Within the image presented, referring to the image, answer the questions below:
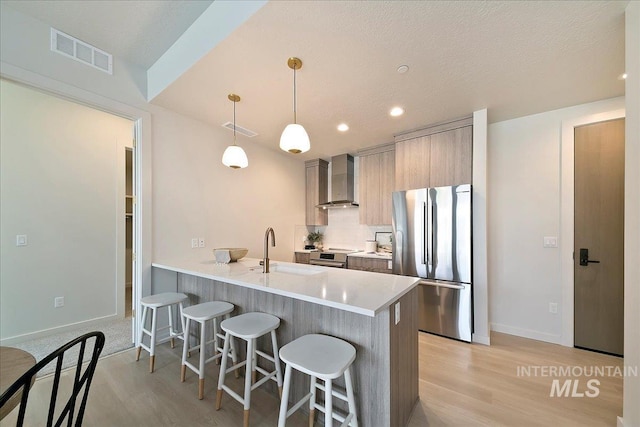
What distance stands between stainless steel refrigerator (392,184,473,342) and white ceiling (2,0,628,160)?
102 centimetres

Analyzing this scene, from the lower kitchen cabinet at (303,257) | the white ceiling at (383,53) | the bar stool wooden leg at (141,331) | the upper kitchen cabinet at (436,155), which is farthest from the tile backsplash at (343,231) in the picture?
the bar stool wooden leg at (141,331)

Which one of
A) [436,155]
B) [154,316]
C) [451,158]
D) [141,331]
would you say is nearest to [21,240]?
[141,331]

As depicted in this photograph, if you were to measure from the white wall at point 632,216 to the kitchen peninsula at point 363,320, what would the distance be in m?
1.19

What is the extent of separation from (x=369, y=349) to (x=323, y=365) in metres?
0.36

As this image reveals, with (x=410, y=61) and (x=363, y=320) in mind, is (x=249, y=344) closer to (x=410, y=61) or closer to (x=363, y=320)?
(x=363, y=320)

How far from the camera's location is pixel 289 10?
1539 millimetres

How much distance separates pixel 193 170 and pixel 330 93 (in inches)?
75.7

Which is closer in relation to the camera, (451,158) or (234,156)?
(234,156)

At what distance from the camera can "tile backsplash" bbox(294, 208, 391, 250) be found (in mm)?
4555

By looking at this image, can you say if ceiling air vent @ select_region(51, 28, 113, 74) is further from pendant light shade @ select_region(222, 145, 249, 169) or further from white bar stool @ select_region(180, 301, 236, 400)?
white bar stool @ select_region(180, 301, 236, 400)

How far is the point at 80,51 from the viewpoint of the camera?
87.5 inches

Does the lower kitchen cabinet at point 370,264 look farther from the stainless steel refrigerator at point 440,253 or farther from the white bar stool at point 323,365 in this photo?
the white bar stool at point 323,365

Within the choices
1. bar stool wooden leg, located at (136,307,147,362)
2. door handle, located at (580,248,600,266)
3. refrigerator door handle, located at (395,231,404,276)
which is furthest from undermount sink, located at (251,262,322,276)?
door handle, located at (580,248,600,266)

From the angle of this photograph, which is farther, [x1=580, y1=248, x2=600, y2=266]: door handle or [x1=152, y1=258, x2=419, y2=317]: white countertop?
[x1=580, y1=248, x2=600, y2=266]: door handle
